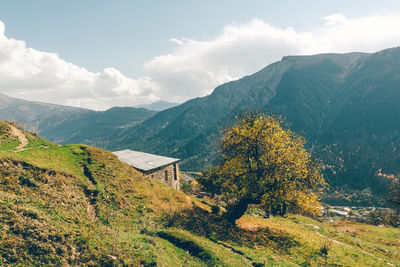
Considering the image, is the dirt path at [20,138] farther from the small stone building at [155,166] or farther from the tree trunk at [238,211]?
the tree trunk at [238,211]

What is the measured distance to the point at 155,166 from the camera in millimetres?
43344

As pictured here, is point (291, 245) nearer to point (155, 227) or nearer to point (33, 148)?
point (155, 227)

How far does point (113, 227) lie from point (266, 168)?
1978 cm

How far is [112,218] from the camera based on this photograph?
2108 centimetres

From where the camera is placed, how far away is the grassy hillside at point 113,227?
42.8ft

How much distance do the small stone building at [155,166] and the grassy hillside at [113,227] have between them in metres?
8.30

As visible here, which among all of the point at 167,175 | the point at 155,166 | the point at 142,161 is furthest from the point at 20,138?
the point at 167,175

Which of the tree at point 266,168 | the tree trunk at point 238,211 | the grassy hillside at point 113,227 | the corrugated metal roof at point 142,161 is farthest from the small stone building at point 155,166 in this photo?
the tree trunk at point 238,211

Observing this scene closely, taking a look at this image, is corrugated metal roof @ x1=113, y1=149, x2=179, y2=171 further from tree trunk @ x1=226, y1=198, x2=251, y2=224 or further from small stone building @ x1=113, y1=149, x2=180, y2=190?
tree trunk @ x1=226, y1=198, x2=251, y2=224

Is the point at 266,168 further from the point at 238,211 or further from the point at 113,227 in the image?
the point at 113,227

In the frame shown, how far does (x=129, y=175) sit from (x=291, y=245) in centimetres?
2412

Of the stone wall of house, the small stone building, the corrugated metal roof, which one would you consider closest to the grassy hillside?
the small stone building

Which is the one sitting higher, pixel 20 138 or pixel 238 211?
pixel 20 138

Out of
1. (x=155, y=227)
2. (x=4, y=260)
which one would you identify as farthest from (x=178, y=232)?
(x=4, y=260)
